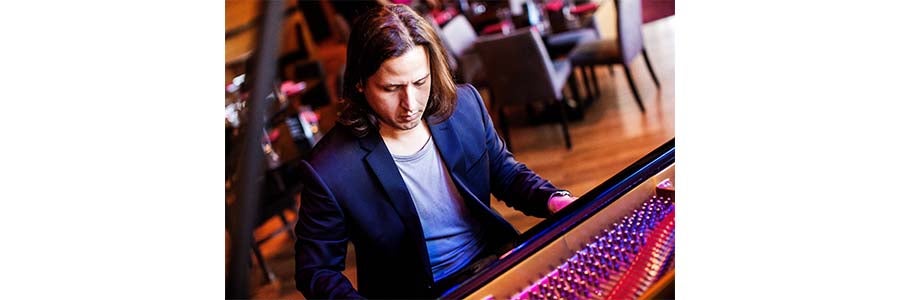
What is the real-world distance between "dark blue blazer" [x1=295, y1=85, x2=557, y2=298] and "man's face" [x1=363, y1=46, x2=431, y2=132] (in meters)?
0.04

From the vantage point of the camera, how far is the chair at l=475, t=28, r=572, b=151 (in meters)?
2.22

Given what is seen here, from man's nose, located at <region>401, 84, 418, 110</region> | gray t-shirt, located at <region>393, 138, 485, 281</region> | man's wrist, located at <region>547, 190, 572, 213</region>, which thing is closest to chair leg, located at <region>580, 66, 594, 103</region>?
man's wrist, located at <region>547, 190, 572, 213</region>

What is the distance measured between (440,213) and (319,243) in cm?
21

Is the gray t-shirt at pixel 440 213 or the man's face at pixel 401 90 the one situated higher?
the man's face at pixel 401 90

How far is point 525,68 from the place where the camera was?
240 centimetres

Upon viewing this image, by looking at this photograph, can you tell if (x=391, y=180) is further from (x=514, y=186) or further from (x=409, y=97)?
(x=514, y=186)

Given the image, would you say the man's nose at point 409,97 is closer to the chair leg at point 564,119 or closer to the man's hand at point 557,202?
the man's hand at point 557,202

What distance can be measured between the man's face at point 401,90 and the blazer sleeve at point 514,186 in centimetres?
19

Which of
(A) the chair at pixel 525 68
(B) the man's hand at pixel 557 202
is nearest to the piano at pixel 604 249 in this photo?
(B) the man's hand at pixel 557 202

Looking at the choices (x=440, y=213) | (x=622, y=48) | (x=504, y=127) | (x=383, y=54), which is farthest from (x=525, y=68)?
(x=383, y=54)

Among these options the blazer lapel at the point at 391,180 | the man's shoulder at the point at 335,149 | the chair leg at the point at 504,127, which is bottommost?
the chair leg at the point at 504,127

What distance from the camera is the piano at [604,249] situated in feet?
4.66

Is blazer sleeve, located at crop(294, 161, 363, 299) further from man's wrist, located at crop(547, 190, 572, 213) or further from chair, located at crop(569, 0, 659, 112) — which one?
chair, located at crop(569, 0, 659, 112)

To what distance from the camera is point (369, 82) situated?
1.32m
